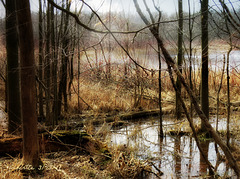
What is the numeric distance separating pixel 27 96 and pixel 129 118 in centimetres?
337

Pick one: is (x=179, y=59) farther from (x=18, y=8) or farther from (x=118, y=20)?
(x=18, y=8)

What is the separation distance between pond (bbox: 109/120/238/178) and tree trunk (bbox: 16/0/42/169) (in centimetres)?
133

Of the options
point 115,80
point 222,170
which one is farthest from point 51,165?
point 115,80

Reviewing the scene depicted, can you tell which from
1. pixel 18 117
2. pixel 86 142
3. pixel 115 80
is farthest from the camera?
pixel 115 80

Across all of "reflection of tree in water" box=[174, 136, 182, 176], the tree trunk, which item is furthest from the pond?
the tree trunk

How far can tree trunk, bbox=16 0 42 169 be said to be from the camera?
8.31 ft

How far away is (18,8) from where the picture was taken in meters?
2.54

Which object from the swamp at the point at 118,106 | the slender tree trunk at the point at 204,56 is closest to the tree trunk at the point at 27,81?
the swamp at the point at 118,106

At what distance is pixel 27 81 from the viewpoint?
2592 mm

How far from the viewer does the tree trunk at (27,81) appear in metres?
2.53

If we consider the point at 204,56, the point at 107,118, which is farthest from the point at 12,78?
the point at 204,56

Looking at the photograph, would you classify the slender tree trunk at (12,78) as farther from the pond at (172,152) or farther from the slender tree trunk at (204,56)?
the slender tree trunk at (204,56)

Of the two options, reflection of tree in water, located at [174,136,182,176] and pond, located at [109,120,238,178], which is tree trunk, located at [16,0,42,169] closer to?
pond, located at [109,120,238,178]

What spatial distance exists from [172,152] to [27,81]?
2.27 meters
